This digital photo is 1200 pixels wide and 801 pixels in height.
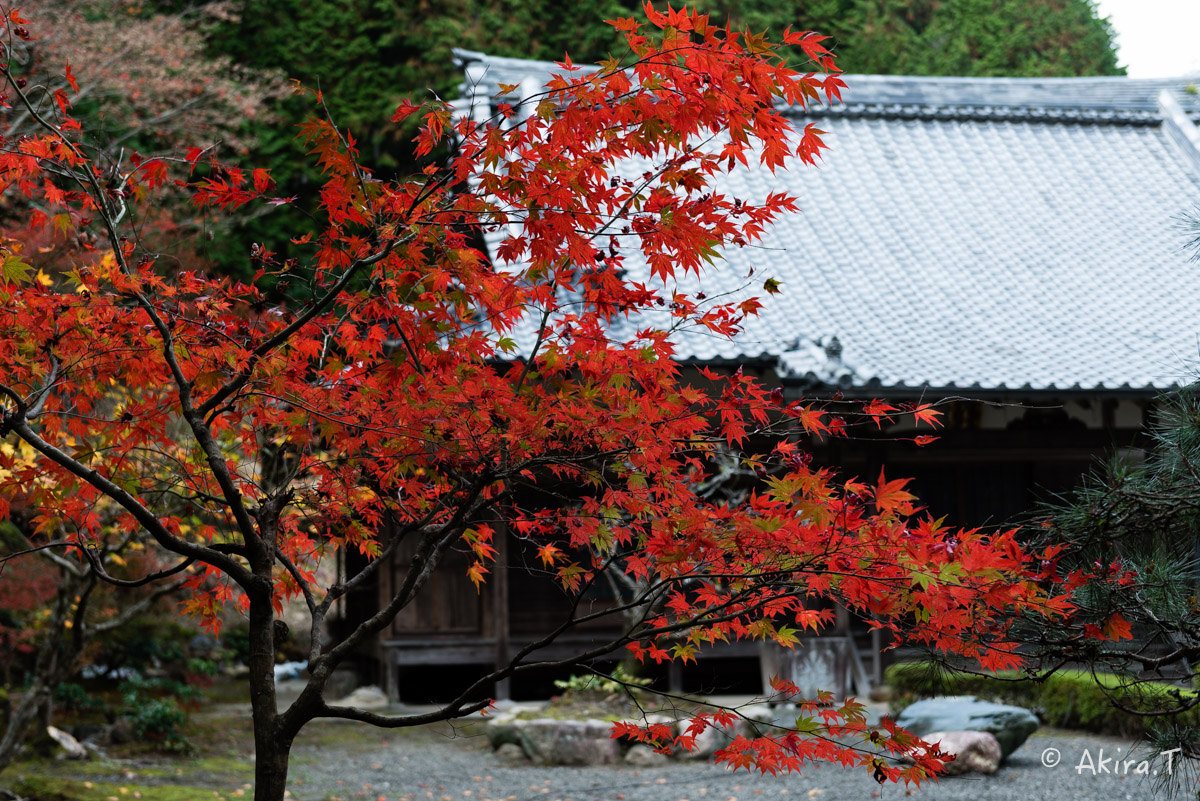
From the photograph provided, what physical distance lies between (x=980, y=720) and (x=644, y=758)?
244 centimetres

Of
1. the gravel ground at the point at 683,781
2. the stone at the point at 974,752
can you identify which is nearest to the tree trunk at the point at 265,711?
the gravel ground at the point at 683,781

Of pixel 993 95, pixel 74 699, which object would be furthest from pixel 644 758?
pixel 993 95

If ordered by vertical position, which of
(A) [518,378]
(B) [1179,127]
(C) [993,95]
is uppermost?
(C) [993,95]

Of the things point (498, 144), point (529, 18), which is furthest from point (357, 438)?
point (529, 18)

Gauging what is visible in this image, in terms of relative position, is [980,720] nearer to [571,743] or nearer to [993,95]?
[571,743]

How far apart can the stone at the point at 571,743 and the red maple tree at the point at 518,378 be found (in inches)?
189

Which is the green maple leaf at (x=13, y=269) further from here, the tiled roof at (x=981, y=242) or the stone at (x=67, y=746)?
the stone at (x=67, y=746)

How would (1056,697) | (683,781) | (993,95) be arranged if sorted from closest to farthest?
(683,781), (1056,697), (993,95)

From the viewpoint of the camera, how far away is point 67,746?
27.7ft

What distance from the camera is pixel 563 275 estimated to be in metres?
3.23

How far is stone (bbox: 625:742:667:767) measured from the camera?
8258mm

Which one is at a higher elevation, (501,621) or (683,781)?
(501,621)

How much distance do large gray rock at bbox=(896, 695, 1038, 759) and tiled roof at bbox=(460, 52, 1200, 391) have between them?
2.69 meters

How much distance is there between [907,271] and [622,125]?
9.58 meters
